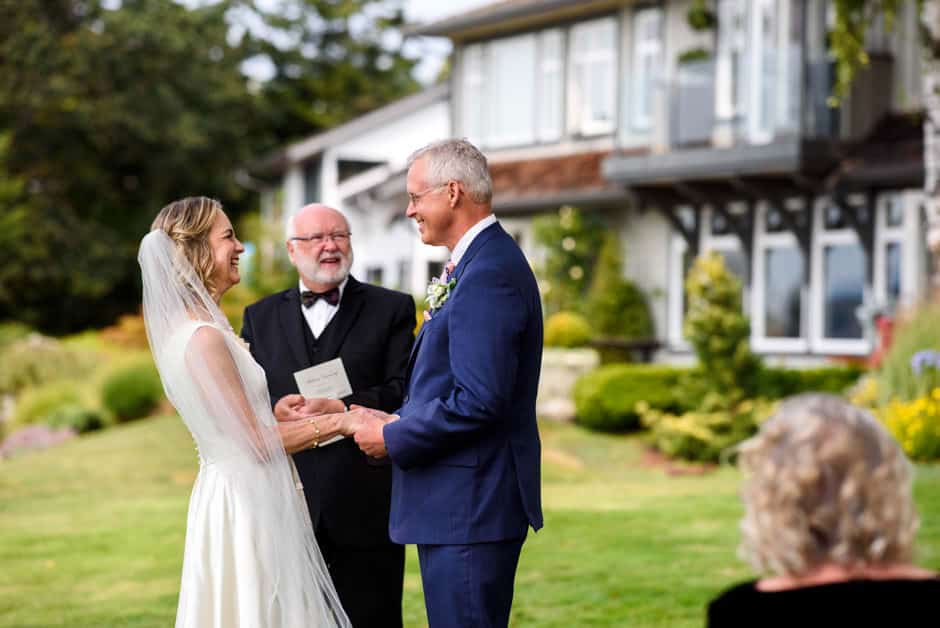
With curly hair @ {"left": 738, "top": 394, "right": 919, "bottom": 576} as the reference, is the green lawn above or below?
below

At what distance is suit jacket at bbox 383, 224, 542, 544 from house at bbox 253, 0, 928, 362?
544 inches

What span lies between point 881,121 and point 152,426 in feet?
38.0

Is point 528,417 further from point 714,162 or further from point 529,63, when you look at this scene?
point 529,63

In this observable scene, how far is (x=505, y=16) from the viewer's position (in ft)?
82.0

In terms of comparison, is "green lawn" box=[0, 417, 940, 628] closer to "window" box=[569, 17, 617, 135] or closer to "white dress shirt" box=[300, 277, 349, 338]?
"white dress shirt" box=[300, 277, 349, 338]

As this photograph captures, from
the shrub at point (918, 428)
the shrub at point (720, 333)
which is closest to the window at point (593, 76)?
the shrub at point (720, 333)

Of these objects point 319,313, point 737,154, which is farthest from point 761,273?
point 319,313

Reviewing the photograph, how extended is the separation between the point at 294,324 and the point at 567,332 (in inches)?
583

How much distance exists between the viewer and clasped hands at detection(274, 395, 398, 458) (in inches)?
177

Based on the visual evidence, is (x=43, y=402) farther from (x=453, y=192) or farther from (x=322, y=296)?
(x=453, y=192)

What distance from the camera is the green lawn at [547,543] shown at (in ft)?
27.6

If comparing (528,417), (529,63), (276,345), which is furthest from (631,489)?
(529,63)

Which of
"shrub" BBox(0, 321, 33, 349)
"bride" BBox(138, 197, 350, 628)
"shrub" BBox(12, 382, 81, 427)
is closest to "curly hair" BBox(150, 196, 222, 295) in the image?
"bride" BBox(138, 197, 350, 628)

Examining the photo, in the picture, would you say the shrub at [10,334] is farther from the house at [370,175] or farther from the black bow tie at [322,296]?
the black bow tie at [322,296]
